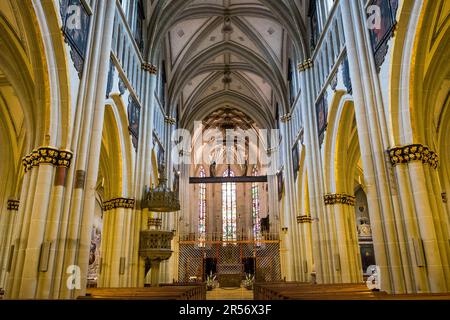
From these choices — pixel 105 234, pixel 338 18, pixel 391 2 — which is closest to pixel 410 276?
pixel 391 2

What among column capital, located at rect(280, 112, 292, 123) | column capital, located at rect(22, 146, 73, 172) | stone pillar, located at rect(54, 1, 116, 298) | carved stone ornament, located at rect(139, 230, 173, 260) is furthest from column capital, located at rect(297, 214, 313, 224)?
column capital, located at rect(22, 146, 73, 172)

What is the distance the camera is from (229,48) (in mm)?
21781

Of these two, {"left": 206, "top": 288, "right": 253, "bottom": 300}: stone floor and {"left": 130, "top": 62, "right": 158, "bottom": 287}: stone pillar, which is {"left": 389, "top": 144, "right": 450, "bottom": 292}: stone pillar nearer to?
{"left": 130, "top": 62, "right": 158, "bottom": 287}: stone pillar

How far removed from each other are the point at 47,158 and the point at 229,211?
30442 mm

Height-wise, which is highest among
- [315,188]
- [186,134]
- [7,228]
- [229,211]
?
[186,134]

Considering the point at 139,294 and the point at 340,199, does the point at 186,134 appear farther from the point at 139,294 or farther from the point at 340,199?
the point at 139,294

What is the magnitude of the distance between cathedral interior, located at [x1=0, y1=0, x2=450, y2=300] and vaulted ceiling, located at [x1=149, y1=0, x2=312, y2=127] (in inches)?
4.1

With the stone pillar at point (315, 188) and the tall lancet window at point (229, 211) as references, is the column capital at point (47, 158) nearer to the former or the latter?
the stone pillar at point (315, 188)

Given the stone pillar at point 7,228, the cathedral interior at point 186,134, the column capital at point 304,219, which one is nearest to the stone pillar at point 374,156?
the cathedral interior at point 186,134

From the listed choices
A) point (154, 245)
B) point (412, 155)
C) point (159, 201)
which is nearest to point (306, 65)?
point (159, 201)

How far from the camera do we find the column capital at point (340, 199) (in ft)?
40.6

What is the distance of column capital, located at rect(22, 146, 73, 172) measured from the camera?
23.7 ft

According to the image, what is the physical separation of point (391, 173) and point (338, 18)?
20.4ft

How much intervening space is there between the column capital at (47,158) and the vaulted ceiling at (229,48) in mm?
10449
